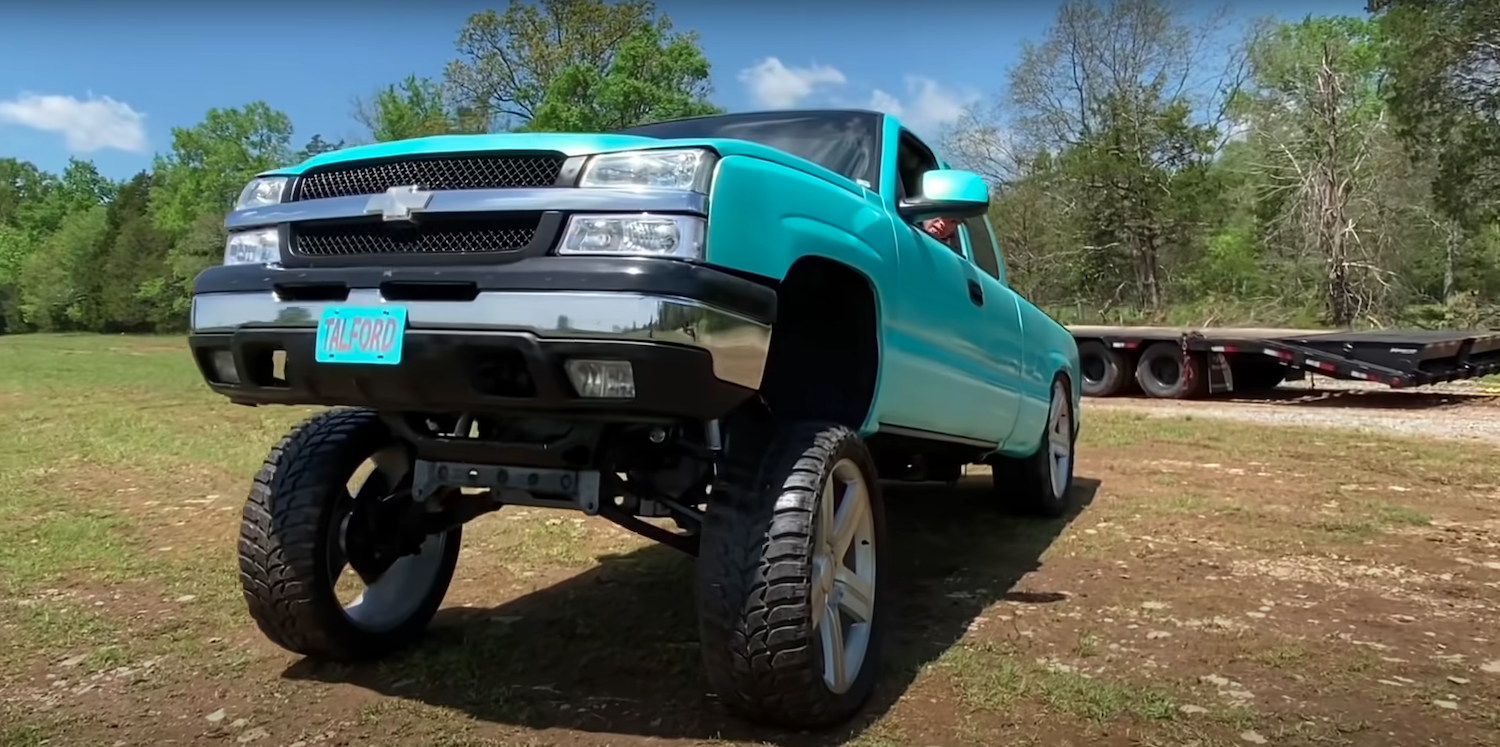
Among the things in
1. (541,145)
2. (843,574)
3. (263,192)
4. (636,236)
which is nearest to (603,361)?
(636,236)

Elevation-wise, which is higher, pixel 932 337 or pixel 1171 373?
pixel 932 337

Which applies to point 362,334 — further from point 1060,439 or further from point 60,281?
point 60,281

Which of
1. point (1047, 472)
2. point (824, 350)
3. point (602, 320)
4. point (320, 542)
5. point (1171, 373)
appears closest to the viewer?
point (602, 320)

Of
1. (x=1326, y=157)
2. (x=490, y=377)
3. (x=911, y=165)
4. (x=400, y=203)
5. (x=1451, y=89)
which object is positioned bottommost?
(x=490, y=377)

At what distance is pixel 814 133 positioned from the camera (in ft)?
13.8

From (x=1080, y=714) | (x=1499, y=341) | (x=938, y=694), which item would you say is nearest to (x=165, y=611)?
(x=938, y=694)

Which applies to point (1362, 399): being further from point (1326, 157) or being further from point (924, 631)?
point (1326, 157)

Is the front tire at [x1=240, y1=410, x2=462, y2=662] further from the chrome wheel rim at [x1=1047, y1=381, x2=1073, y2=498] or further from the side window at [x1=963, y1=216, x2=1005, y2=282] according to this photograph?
the chrome wheel rim at [x1=1047, y1=381, x2=1073, y2=498]

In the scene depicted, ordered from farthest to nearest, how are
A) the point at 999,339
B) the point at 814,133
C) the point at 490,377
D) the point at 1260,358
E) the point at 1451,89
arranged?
the point at 1451,89 < the point at 1260,358 < the point at 999,339 < the point at 814,133 < the point at 490,377

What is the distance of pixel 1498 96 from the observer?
26.4 metres

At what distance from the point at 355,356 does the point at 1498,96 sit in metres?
30.8

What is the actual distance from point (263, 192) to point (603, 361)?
52.6 inches

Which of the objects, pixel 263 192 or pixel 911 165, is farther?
pixel 911 165

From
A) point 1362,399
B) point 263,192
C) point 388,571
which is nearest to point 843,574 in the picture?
point 388,571
